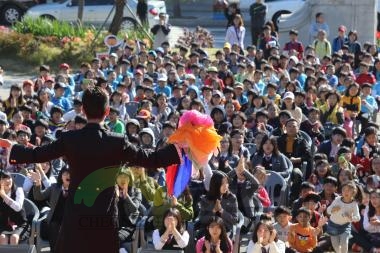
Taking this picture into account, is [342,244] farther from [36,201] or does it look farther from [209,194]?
[36,201]

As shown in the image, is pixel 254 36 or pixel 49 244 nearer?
pixel 49 244

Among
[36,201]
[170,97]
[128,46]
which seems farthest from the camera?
[128,46]

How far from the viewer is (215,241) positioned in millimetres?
8992

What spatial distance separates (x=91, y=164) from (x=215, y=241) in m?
3.50

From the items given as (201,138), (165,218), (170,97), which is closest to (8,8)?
(170,97)

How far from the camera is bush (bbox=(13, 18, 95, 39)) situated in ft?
78.2

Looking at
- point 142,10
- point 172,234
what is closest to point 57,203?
point 172,234

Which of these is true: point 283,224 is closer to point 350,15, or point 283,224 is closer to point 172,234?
point 172,234

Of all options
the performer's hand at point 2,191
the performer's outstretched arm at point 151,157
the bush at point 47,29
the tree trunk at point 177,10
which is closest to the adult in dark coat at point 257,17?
the bush at point 47,29

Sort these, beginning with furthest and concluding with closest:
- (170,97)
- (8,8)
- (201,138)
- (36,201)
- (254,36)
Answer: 1. (8,8)
2. (254,36)
3. (170,97)
4. (36,201)
5. (201,138)

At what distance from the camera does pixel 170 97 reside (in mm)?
15508

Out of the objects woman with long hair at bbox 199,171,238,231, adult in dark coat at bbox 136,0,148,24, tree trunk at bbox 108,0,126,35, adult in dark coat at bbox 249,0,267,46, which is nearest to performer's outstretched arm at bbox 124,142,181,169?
woman with long hair at bbox 199,171,238,231

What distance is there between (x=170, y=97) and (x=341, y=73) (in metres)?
3.11

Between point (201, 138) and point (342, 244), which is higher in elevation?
point (201, 138)
